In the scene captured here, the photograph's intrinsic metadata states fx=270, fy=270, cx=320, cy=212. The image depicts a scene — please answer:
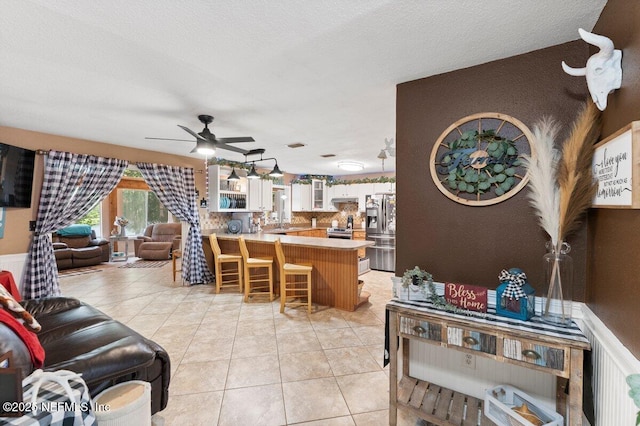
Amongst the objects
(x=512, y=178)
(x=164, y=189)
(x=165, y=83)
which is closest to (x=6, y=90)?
(x=165, y=83)

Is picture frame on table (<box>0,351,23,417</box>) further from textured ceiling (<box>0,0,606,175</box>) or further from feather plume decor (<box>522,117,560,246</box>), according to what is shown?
feather plume decor (<box>522,117,560,246</box>)

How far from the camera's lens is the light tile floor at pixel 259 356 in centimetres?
192

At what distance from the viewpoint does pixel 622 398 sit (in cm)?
103

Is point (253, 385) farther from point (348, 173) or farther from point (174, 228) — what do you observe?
point (174, 228)

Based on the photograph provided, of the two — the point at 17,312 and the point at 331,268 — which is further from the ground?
the point at 17,312

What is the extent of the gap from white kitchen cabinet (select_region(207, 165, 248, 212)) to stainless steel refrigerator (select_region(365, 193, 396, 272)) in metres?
2.93

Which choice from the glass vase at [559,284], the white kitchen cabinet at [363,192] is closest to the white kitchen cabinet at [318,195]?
the white kitchen cabinet at [363,192]

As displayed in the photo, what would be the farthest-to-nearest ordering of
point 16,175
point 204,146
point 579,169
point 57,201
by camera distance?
point 57,201 → point 16,175 → point 204,146 → point 579,169

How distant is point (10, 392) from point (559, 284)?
2.39 metres

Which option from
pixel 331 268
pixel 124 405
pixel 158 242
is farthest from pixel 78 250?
pixel 124 405

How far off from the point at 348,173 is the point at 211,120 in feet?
17.1

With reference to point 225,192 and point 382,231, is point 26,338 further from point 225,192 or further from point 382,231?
point 382,231

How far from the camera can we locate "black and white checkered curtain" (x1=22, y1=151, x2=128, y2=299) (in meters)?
3.58

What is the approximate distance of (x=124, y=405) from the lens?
140 cm
